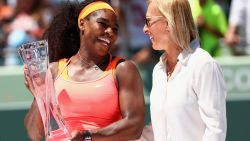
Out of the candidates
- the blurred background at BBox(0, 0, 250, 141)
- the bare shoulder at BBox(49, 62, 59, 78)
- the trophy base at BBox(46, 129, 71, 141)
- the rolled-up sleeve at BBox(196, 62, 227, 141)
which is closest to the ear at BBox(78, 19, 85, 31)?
the bare shoulder at BBox(49, 62, 59, 78)

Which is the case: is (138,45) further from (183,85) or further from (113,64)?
(183,85)

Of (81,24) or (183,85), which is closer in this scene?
(183,85)

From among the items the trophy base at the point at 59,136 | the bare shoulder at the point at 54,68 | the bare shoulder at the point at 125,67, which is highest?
the bare shoulder at the point at 125,67

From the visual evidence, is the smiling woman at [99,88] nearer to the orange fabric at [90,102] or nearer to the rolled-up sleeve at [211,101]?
the orange fabric at [90,102]

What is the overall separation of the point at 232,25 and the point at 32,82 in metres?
4.75

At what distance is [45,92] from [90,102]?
29cm

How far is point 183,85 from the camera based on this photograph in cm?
359

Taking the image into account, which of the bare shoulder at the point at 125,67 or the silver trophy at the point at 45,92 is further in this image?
the bare shoulder at the point at 125,67

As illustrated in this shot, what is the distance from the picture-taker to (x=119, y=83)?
167 inches

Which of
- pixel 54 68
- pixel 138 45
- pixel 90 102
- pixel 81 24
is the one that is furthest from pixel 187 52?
pixel 138 45

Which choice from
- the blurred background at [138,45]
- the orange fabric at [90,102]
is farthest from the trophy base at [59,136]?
the blurred background at [138,45]

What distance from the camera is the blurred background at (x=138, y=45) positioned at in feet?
26.5

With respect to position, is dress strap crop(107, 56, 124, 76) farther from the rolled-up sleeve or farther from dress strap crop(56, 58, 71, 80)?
the rolled-up sleeve

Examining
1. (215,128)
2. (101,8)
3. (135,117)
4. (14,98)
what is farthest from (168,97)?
(14,98)
